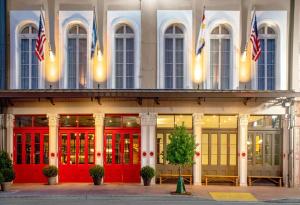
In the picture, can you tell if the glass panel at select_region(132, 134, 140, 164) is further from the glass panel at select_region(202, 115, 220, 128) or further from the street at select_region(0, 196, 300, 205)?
the street at select_region(0, 196, 300, 205)

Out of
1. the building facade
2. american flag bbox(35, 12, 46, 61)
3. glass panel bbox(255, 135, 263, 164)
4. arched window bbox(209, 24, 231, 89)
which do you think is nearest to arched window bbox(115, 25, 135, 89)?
the building facade

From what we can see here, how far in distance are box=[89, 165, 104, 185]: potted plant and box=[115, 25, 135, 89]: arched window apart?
4.25 meters

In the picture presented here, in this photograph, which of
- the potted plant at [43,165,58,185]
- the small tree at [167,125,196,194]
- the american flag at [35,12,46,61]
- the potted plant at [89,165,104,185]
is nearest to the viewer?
the small tree at [167,125,196,194]

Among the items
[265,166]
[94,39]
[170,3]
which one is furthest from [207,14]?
[265,166]

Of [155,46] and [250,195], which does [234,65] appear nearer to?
[155,46]

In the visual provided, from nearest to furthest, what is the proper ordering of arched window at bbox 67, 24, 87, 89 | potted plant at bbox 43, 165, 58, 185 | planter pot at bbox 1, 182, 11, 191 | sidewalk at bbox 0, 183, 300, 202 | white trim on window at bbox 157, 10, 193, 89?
1. sidewalk at bbox 0, 183, 300, 202
2. planter pot at bbox 1, 182, 11, 191
3. potted plant at bbox 43, 165, 58, 185
4. white trim on window at bbox 157, 10, 193, 89
5. arched window at bbox 67, 24, 87, 89

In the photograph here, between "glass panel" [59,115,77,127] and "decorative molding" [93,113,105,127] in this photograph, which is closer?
"decorative molding" [93,113,105,127]

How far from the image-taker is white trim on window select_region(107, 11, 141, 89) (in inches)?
971

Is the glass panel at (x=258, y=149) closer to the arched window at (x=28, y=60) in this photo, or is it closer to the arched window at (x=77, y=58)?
the arched window at (x=77, y=58)

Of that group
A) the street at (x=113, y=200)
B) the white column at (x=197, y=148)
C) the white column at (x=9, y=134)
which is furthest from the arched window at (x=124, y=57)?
the street at (x=113, y=200)

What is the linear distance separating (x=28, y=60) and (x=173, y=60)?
7.36 m

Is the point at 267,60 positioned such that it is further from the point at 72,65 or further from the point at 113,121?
the point at 72,65

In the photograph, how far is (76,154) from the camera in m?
25.0

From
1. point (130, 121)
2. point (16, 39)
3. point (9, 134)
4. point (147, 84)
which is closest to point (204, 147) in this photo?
point (130, 121)
